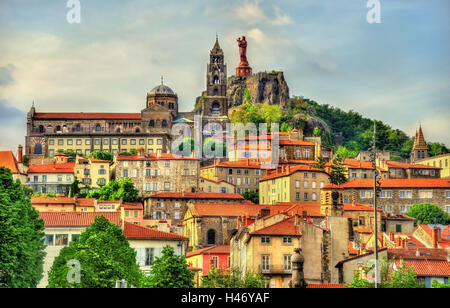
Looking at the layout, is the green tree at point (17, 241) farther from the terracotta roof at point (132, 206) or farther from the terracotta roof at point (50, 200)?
the terracotta roof at point (132, 206)

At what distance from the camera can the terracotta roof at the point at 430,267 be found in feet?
223

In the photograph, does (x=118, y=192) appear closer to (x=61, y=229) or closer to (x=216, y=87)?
(x=61, y=229)

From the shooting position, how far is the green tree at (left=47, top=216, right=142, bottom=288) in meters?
51.2

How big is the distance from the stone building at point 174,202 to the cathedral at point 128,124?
38263mm

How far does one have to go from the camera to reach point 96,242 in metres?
58.6

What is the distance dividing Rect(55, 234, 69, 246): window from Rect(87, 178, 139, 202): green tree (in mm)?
48384

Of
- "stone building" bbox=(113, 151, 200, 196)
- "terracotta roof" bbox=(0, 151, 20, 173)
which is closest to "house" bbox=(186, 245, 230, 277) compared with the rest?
"stone building" bbox=(113, 151, 200, 196)

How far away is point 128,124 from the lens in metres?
174

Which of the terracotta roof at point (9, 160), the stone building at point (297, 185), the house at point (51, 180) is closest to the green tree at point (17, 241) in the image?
the stone building at point (297, 185)

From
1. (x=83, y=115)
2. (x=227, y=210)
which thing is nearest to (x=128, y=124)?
(x=83, y=115)

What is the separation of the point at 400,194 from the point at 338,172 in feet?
32.7

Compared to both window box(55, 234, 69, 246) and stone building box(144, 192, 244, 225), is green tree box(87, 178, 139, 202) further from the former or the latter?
window box(55, 234, 69, 246)
